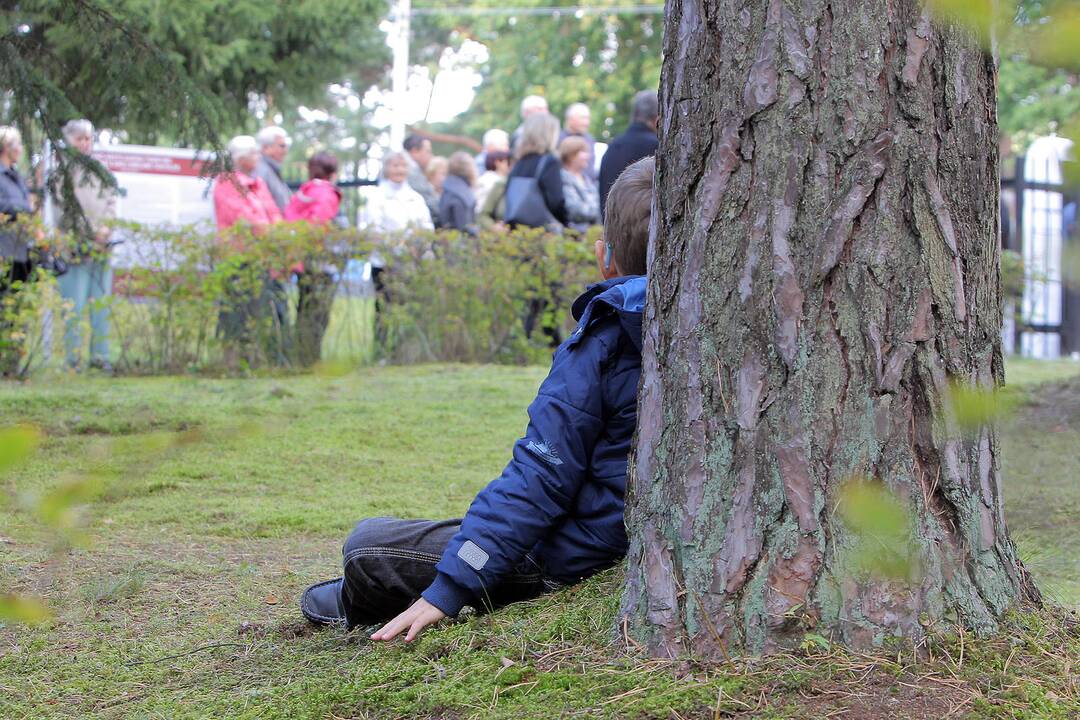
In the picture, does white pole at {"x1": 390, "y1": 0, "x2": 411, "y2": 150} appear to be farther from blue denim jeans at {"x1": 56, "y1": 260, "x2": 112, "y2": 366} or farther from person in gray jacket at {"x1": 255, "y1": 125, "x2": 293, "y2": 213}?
blue denim jeans at {"x1": 56, "y1": 260, "x2": 112, "y2": 366}

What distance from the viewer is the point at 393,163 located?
30.9ft

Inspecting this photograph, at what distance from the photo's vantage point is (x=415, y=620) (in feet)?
8.20

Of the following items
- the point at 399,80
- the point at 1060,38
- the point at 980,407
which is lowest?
the point at 980,407

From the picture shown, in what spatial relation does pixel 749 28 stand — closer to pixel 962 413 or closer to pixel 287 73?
pixel 962 413

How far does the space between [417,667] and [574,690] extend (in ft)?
1.23

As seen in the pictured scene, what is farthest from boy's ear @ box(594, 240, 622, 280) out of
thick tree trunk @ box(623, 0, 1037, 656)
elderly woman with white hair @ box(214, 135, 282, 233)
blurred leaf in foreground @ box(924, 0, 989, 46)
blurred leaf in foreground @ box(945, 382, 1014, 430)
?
elderly woman with white hair @ box(214, 135, 282, 233)

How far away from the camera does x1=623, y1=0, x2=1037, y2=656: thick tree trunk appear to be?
6.81 feet

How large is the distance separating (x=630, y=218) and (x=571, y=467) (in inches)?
24.7

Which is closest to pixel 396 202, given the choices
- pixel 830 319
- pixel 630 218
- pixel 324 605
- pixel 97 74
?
pixel 97 74

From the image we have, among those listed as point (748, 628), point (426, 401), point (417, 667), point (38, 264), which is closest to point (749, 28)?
point (748, 628)

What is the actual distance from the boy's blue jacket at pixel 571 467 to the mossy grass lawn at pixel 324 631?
0.35 ft

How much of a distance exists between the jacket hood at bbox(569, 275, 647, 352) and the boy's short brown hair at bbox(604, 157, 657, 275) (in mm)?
197

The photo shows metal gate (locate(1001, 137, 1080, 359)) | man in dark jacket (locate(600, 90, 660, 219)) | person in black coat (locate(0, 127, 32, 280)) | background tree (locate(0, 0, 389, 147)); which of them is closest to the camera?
background tree (locate(0, 0, 389, 147))

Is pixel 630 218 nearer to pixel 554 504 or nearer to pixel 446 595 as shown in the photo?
pixel 554 504
